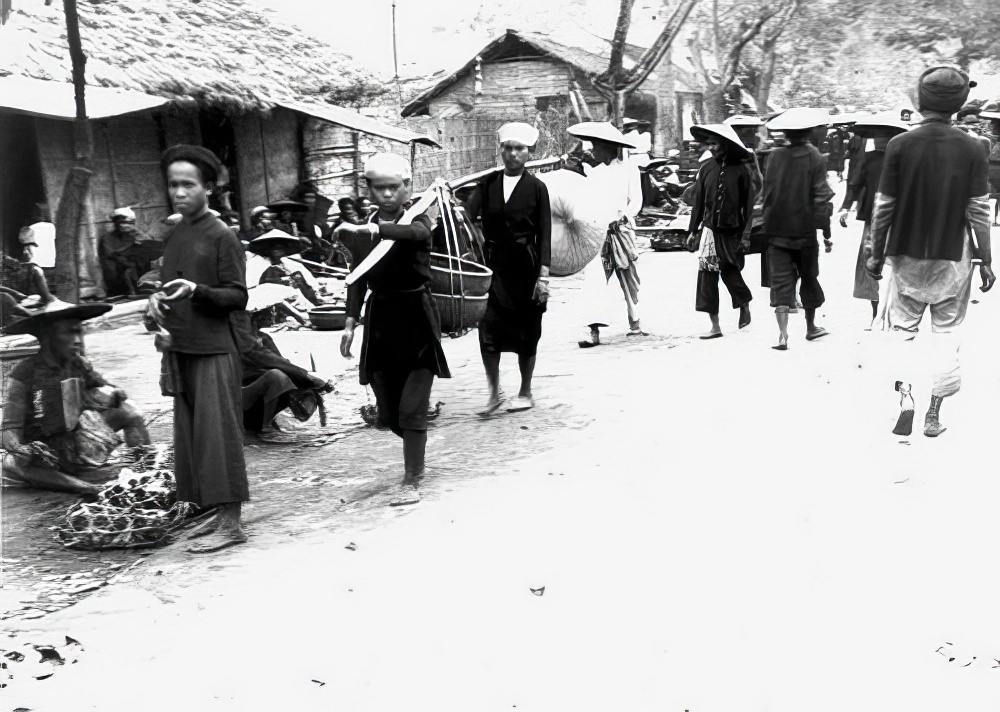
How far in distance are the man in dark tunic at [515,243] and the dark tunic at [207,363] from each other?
2.19 m

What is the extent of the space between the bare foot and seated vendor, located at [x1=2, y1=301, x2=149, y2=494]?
0.92 meters

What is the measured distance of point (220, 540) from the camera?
4.56 meters

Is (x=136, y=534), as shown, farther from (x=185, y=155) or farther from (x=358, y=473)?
(x=185, y=155)

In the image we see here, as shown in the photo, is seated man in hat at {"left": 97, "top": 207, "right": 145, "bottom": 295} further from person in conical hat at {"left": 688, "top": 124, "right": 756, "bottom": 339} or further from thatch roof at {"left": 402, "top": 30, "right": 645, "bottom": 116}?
thatch roof at {"left": 402, "top": 30, "right": 645, "bottom": 116}

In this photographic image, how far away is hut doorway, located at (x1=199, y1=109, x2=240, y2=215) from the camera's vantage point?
14677 mm

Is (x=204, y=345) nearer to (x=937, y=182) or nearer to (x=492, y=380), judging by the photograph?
(x=492, y=380)

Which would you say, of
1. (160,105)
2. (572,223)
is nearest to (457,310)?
(572,223)

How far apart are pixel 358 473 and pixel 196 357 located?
137 centimetres

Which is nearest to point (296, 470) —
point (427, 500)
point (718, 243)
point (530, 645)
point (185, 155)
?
point (427, 500)

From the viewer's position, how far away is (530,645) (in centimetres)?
357

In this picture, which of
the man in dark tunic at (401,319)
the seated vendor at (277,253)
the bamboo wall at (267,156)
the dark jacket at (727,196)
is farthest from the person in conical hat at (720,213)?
the bamboo wall at (267,156)

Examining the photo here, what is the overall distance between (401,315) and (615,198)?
12.2 feet

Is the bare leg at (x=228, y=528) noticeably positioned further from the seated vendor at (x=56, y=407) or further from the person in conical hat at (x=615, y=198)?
the person in conical hat at (x=615, y=198)

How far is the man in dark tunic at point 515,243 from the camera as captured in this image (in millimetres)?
6328
